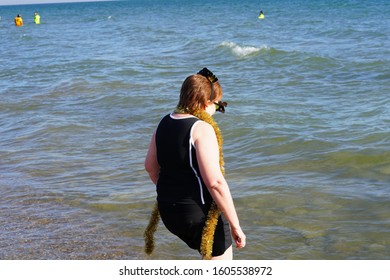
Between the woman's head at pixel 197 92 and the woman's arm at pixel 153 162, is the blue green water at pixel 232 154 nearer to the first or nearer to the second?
the woman's arm at pixel 153 162

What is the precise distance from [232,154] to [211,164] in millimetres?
5807

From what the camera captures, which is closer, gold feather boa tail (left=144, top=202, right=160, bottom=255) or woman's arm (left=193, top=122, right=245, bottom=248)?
woman's arm (left=193, top=122, right=245, bottom=248)

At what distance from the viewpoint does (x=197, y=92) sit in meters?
3.81

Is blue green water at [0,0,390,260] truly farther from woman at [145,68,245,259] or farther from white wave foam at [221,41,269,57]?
woman at [145,68,245,259]

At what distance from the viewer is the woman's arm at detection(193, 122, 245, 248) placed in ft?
12.1

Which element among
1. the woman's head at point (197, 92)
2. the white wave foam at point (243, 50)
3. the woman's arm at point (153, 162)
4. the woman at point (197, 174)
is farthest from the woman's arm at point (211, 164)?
the white wave foam at point (243, 50)

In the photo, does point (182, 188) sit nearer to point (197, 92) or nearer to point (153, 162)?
point (153, 162)

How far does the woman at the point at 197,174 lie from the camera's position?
372 cm

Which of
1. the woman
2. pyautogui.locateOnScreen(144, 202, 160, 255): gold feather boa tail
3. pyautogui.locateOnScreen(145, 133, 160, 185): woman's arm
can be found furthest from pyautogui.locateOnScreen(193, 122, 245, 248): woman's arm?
pyautogui.locateOnScreen(144, 202, 160, 255): gold feather boa tail

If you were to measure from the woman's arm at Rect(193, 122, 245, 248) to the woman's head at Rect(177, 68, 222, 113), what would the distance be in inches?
5.7

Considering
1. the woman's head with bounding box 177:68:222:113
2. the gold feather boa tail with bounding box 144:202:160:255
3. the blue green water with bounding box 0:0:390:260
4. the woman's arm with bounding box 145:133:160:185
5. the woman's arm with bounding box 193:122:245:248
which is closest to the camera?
the woman's arm with bounding box 193:122:245:248

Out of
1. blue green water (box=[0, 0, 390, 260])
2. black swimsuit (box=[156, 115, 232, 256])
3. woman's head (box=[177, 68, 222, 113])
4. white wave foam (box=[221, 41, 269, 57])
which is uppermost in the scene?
woman's head (box=[177, 68, 222, 113])

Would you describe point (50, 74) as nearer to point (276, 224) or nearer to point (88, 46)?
point (88, 46)

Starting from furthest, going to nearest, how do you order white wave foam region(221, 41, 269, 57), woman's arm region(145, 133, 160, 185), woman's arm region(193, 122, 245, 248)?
white wave foam region(221, 41, 269, 57)
woman's arm region(145, 133, 160, 185)
woman's arm region(193, 122, 245, 248)
